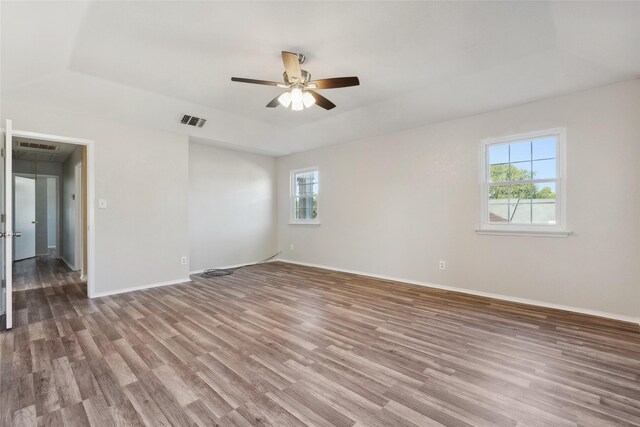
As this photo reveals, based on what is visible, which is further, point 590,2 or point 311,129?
point 311,129

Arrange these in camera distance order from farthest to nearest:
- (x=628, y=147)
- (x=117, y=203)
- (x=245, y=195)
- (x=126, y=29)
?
(x=245, y=195), (x=117, y=203), (x=628, y=147), (x=126, y=29)

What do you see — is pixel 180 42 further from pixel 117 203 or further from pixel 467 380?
pixel 467 380

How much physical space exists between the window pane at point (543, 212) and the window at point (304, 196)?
143 inches

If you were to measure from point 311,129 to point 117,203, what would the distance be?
3.28m

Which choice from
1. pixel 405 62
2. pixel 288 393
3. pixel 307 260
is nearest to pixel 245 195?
pixel 307 260

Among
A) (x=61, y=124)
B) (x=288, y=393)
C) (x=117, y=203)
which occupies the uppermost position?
(x=61, y=124)

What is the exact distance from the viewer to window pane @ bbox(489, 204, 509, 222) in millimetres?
3812

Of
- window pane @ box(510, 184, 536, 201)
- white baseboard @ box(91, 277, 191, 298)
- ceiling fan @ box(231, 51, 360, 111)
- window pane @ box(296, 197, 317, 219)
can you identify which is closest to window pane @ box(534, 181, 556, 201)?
window pane @ box(510, 184, 536, 201)

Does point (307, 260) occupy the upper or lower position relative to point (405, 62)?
lower

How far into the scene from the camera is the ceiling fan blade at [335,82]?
2678 mm

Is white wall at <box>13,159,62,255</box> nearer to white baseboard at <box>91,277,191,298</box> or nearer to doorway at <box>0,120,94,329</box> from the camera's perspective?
doorway at <box>0,120,94,329</box>

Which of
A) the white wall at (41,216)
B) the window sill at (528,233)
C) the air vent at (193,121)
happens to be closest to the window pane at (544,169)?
the window sill at (528,233)

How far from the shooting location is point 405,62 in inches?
119

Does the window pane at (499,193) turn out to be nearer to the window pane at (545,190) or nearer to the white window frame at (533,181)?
the white window frame at (533,181)
